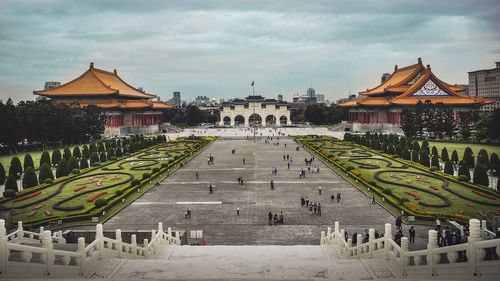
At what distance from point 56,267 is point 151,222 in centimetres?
1770

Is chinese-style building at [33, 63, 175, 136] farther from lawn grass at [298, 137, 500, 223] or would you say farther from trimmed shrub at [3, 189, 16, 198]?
trimmed shrub at [3, 189, 16, 198]

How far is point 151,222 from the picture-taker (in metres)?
30.4

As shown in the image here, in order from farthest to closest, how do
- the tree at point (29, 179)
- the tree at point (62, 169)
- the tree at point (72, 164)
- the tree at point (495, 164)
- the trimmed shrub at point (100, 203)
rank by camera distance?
the tree at point (72, 164), the tree at point (62, 169), the tree at point (495, 164), the tree at point (29, 179), the trimmed shrub at point (100, 203)

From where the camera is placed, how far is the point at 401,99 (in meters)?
97.5

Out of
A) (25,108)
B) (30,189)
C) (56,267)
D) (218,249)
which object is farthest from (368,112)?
(56,267)

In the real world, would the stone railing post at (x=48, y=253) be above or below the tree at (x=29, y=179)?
above

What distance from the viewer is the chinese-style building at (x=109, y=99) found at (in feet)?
336

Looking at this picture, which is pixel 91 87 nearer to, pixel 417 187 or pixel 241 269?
pixel 417 187

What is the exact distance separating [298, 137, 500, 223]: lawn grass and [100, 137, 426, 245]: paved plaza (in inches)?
95.3

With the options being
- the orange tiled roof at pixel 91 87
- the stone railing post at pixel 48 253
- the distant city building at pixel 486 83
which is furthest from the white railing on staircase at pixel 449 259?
the distant city building at pixel 486 83

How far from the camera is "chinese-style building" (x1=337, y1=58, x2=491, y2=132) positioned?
9556 centimetres

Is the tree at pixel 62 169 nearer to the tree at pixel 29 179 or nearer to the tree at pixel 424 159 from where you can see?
the tree at pixel 29 179

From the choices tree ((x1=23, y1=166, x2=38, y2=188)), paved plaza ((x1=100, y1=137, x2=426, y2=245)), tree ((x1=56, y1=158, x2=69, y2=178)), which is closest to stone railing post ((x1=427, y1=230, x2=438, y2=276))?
paved plaza ((x1=100, y1=137, x2=426, y2=245))

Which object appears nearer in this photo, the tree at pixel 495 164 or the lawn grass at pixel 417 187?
the lawn grass at pixel 417 187
